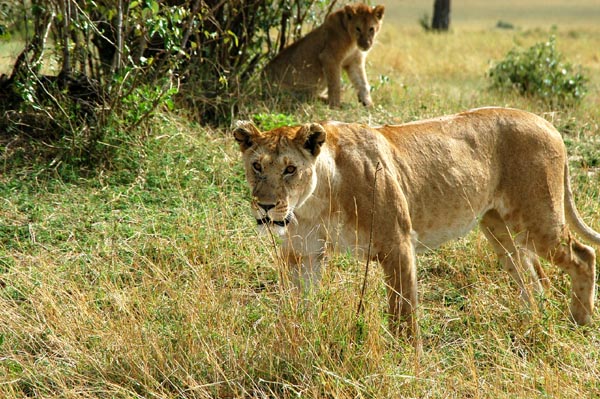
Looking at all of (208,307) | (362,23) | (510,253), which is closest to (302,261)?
(208,307)

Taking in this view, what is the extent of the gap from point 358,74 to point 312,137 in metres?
4.90

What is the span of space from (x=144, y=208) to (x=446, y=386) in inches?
108

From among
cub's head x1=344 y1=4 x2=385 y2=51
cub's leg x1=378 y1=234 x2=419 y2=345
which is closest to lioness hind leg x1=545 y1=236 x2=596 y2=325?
cub's leg x1=378 y1=234 x2=419 y2=345

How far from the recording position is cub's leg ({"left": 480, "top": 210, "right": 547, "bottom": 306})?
5219mm

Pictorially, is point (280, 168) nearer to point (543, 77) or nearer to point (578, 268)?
point (578, 268)

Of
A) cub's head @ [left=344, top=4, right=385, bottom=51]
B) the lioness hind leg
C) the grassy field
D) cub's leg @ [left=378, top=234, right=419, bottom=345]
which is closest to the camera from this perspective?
the grassy field

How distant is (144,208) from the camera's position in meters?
5.91

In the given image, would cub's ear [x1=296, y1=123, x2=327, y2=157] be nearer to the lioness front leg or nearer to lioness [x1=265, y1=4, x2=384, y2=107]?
the lioness front leg

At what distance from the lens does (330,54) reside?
883cm

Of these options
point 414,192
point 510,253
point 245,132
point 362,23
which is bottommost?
point 510,253

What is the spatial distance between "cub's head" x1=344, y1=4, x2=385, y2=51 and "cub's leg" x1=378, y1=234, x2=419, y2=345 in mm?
4720

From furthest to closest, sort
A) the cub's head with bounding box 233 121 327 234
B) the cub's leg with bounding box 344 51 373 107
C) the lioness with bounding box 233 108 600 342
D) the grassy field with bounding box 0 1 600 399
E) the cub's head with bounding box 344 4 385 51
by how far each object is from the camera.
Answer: the cub's leg with bounding box 344 51 373 107
the cub's head with bounding box 344 4 385 51
the lioness with bounding box 233 108 600 342
the cub's head with bounding box 233 121 327 234
the grassy field with bounding box 0 1 600 399

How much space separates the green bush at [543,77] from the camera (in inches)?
382

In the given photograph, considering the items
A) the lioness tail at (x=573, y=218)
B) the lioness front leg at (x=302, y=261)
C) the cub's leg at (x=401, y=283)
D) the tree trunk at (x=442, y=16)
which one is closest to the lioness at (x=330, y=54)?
the lioness tail at (x=573, y=218)
